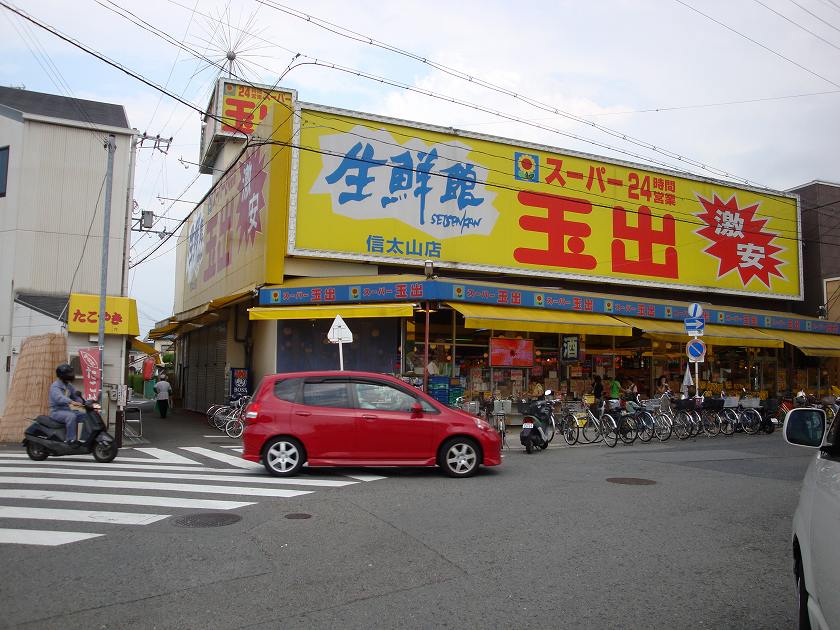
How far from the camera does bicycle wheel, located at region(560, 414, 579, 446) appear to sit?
51.5 ft

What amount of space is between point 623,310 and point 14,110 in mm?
17742

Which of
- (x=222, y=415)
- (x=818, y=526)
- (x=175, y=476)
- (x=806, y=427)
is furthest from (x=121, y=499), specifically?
(x=222, y=415)

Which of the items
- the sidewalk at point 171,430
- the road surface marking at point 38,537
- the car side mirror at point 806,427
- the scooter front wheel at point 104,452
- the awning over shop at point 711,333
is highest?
the awning over shop at point 711,333

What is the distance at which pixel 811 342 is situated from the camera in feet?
77.3

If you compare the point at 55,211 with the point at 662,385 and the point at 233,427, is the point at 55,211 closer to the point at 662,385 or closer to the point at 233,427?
the point at 233,427

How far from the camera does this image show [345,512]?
7.62 m

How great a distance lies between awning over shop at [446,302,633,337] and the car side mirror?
41.2 ft

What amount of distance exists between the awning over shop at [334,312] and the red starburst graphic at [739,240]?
13813mm

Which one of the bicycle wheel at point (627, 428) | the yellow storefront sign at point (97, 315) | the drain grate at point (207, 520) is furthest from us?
the bicycle wheel at point (627, 428)

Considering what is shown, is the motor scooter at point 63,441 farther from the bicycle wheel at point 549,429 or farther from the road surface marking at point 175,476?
the bicycle wheel at point 549,429

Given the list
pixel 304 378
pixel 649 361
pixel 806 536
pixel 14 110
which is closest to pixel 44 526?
pixel 304 378

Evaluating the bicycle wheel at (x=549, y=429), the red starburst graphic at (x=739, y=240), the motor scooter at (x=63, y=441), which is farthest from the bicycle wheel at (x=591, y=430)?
the red starburst graphic at (x=739, y=240)

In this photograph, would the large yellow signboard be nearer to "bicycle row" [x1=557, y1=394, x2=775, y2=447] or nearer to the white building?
the white building

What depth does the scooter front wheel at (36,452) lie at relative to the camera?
11435mm
